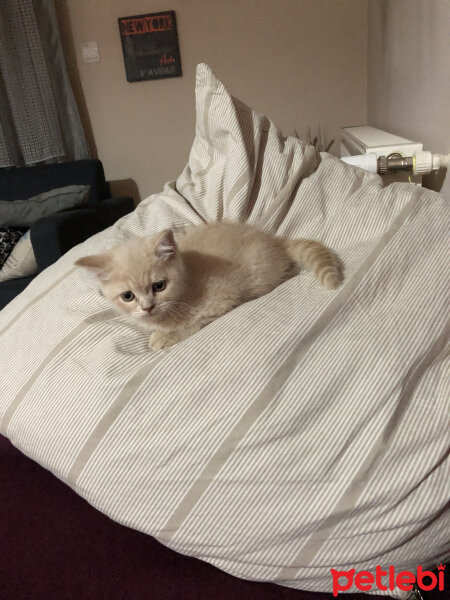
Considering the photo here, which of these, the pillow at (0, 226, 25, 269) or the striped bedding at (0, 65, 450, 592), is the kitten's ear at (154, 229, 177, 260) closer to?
the striped bedding at (0, 65, 450, 592)

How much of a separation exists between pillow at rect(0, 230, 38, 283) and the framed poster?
151cm

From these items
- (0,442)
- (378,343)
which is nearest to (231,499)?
(378,343)

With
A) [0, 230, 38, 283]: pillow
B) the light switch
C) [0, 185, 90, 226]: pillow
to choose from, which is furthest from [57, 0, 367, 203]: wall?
[0, 230, 38, 283]: pillow

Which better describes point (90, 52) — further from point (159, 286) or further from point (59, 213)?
point (159, 286)

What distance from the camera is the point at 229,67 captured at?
2732 millimetres

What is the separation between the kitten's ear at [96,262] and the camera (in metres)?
0.90

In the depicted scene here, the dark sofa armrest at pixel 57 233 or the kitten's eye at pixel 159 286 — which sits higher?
the kitten's eye at pixel 159 286

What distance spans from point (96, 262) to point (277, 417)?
1.74 ft

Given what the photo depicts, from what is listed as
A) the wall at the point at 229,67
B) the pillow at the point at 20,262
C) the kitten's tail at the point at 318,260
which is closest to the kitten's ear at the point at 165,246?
the kitten's tail at the point at 318,260

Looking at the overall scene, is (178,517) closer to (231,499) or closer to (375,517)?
(231,499)

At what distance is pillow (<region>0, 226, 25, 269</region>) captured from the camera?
2.07 m

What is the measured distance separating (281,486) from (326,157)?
98cm

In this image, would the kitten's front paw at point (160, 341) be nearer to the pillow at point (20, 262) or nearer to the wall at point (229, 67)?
the pillow at point (20, 262)

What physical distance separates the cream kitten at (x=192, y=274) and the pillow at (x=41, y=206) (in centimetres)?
153
